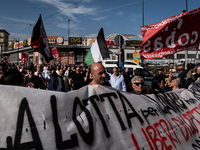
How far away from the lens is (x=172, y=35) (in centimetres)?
445

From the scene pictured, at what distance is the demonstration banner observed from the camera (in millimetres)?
1661

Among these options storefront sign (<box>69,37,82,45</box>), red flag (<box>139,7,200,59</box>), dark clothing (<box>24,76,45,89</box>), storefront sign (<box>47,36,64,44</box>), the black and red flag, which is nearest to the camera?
red flag (<box>139,7,200,59</box>)

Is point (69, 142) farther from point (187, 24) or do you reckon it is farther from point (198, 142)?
point (187, 24)

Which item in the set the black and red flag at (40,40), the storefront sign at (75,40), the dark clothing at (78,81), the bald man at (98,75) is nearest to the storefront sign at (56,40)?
the storefront sign at (75,40)

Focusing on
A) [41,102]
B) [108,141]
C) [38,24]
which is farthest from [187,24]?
[38,24]

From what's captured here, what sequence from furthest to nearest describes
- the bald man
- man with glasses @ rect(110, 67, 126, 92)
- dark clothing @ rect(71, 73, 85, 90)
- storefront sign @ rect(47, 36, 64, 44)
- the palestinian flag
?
storefront sign @ rect(47, 36, 64, 44), dark clothing @ rect(71, 73, 85, 90), the palestinian flag, man with glasses @ rect(110, 67, 126, 92), the bald man

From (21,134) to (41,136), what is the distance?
0.18 m

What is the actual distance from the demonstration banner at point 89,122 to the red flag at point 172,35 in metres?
1.94

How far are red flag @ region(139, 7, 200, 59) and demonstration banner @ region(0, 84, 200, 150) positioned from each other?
194cm

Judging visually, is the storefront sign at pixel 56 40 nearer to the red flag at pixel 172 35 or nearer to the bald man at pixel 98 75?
the red flag at pixel 172 35

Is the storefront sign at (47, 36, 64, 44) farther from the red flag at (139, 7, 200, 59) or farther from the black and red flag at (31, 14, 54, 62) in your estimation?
the red flag at (139, 7, 200, 59)

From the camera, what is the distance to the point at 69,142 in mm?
1768

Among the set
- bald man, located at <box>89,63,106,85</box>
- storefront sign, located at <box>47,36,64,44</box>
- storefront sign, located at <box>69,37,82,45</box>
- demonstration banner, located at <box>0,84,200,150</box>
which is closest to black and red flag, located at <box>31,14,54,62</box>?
bald man, located at <box>89,63,106,85</box>

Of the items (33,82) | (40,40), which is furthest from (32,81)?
(40,40)
